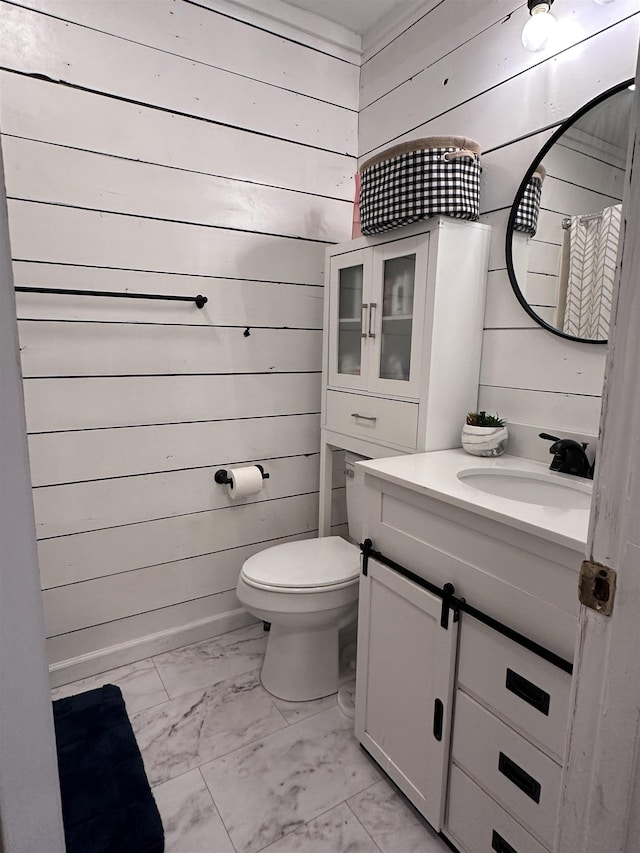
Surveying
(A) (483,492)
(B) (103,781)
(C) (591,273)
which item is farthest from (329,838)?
(C) (591,273)

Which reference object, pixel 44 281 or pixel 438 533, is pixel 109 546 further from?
pixel 438 533

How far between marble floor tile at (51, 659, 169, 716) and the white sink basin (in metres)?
1.31

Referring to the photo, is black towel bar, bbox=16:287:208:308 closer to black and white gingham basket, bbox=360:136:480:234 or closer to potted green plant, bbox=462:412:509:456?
black and white gingham basket, bbox=360:136:480:234

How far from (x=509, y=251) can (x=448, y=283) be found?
216 millimetres

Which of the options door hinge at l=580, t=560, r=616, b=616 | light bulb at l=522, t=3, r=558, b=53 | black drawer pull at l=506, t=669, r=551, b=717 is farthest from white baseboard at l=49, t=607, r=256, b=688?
light bulb at l=522, t=3, r=558, b=53

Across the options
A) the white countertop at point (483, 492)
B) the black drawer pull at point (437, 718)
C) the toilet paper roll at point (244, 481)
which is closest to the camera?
the white countertop at point (483, 492)

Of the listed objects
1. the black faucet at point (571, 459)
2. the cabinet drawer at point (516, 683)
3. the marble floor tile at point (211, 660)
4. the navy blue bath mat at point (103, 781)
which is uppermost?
the black faucet at point (571, 459)

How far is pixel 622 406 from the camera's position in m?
0.50

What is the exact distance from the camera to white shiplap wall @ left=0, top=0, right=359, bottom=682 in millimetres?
1573

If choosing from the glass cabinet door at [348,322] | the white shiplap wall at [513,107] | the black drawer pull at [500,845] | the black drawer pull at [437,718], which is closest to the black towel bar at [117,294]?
the glass cabinet door at [348,322]

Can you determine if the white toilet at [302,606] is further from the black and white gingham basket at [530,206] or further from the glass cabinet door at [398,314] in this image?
the black and white gingham basket at [530,206]

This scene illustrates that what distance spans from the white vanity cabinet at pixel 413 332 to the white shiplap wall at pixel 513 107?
0.09 metres

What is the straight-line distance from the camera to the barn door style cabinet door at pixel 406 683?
1172mm

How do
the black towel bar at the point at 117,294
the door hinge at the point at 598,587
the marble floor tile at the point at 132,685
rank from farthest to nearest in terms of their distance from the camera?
the marble floor tile at the point at 132,685 < the black towel bar at the point at 117,294 < the door hinge at the point at 598,587
